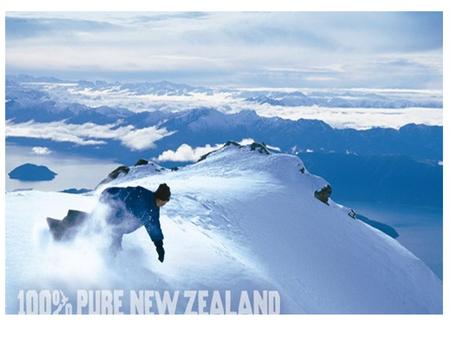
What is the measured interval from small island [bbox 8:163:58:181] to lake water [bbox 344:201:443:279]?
1437 centimetres

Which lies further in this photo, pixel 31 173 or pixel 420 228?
pixel 420 228

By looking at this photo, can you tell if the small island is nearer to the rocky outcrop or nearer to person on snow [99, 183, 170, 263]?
the rocky outcrop

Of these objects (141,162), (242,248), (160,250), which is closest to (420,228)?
(141,162)

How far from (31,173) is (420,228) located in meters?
22.1

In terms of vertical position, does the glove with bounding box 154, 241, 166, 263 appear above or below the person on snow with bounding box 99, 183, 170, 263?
below

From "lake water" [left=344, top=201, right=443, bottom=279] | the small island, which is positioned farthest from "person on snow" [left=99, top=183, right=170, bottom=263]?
"lake water" [left=344, top=201, right=443, bottom=279]

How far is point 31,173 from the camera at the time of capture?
77.0ft

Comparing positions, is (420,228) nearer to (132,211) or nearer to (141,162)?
(141,162)

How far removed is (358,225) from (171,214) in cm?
1167

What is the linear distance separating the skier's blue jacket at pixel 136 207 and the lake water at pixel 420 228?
9574mm

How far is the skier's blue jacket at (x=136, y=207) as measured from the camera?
1403 centimetres

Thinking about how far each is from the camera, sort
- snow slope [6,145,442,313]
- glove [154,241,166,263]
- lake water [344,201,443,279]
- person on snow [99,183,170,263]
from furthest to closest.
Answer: lake water [344,201,443,279], snow slope [6,145,442,313], glove [154,241,166,263], person on snow [99,183,170,263]

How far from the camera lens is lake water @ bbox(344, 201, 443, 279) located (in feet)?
66.9

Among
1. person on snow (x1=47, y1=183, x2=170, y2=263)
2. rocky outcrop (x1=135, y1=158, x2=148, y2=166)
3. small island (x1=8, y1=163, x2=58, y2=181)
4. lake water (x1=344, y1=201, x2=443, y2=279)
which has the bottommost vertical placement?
lake water (x1=344, y1=201, x2=443, y2=279)
